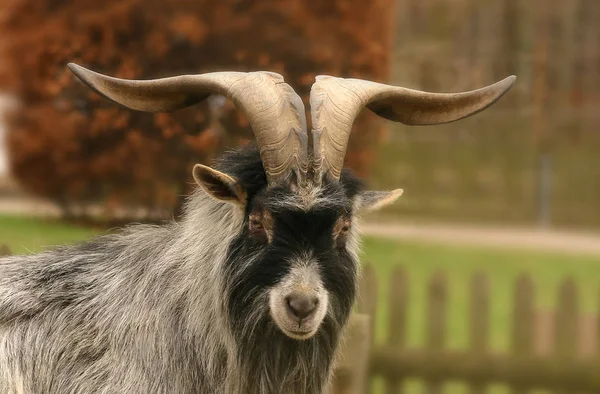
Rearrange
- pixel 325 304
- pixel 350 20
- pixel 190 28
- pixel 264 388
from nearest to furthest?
pixel 325 304, pixel 264 388, pixel 190 28, pixel 350 20

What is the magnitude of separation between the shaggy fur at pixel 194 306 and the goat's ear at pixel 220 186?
48 millimetres

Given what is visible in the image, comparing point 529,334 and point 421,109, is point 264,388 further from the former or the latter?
point 529,334

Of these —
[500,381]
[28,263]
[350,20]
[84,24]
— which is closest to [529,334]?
[500,381]

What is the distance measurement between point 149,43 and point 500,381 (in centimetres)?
489

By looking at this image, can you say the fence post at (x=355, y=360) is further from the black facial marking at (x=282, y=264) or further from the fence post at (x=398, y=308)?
the black facial marking at (x=282, y=264)

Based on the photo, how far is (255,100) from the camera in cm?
408

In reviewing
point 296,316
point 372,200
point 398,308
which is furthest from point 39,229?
point 296,316

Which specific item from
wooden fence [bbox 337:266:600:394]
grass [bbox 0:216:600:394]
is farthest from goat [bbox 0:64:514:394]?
grass [bbox 0:216:600:394]

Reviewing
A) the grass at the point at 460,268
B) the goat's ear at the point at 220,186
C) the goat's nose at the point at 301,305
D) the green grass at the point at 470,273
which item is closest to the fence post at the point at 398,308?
the green grass at the point at 470,273

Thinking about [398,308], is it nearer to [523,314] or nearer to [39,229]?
[523,314]

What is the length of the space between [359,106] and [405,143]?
1738 cm

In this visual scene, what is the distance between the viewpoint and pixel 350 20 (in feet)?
33.1

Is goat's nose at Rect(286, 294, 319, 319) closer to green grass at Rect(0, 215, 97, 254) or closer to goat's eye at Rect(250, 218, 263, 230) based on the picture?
goat's eye at Rect(250, 218, 263, 230)

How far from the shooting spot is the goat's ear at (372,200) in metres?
4.30
